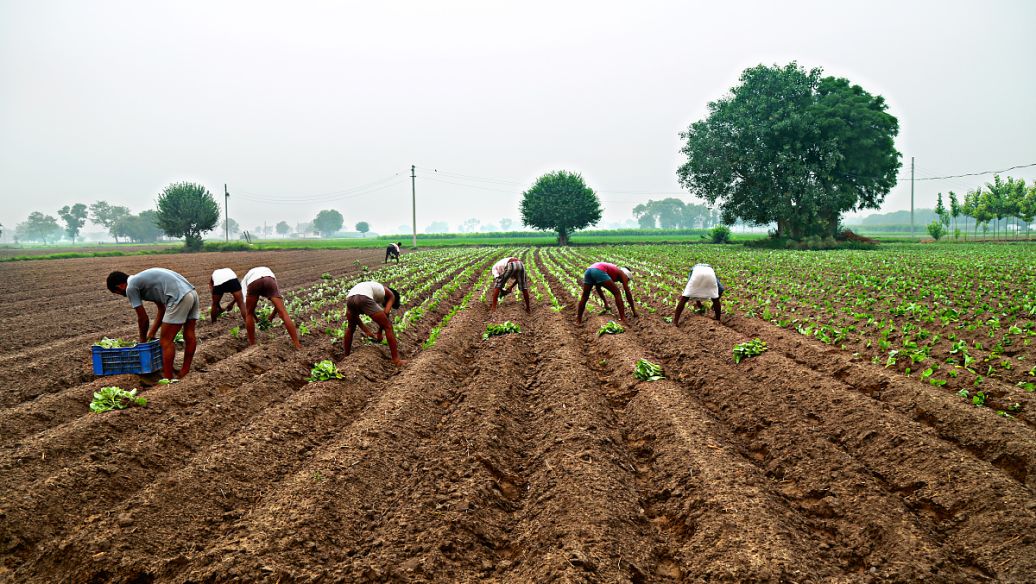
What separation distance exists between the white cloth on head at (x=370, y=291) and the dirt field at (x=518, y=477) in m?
1.42

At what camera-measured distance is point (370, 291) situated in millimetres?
9320

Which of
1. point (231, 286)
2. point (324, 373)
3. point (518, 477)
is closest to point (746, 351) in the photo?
point (518, 477)

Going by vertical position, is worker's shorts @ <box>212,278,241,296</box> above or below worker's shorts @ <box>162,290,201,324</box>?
above

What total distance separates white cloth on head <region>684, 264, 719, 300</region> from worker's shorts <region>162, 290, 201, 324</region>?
9.36 m

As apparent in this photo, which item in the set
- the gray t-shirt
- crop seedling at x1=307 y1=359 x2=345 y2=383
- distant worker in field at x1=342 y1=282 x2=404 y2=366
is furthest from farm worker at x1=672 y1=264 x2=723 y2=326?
the gray t-shirt

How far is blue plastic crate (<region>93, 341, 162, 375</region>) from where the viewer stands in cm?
818

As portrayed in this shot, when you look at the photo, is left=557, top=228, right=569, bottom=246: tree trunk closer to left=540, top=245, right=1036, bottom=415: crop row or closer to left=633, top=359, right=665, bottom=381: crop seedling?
left=540, top=245, right=1036, bottom=415: crop row

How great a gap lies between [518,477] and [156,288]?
629 cm

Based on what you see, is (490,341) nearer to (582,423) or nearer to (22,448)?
(582,423)

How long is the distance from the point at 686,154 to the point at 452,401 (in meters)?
48.3

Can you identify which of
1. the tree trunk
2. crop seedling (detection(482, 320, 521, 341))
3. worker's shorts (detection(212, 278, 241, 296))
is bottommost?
crop seedling (detection(482, 320, 521, 341))

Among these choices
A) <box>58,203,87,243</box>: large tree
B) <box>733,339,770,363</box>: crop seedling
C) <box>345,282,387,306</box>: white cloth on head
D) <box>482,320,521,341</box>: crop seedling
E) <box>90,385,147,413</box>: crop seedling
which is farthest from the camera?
<box>58,203,87,243</box>: large tree

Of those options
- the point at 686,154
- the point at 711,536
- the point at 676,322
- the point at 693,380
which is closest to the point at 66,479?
the point at 711,536

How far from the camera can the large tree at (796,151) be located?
144 feet
